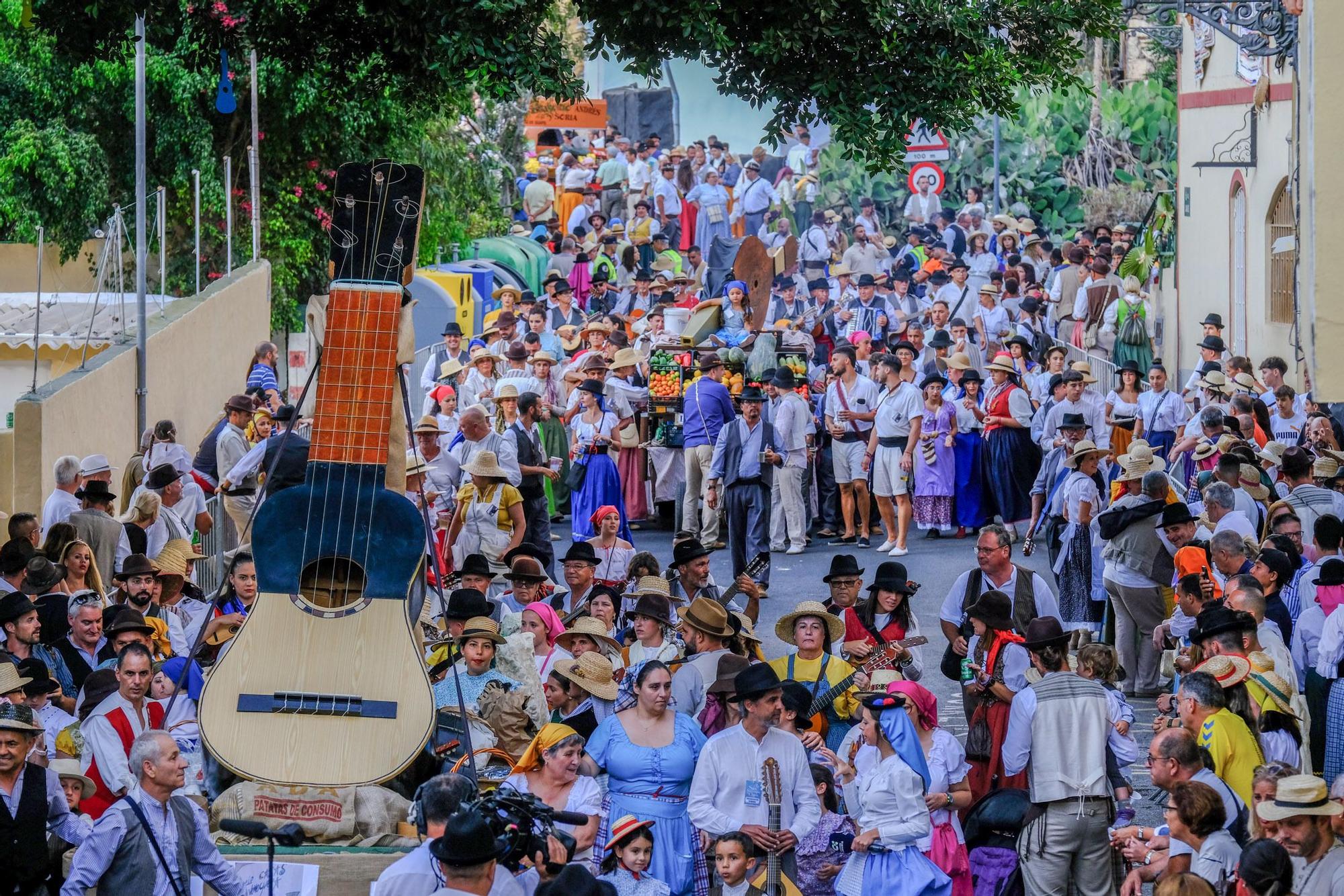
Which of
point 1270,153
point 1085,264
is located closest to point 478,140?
point 1085,264

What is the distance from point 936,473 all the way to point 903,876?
10604 millimetres

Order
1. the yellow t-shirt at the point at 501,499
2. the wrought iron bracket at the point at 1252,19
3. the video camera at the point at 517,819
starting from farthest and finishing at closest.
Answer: the wrought iron bracket at the point at 1252,19 → the yellow t-shirt at the point at 501,499 → the video camera at the point at 517,819

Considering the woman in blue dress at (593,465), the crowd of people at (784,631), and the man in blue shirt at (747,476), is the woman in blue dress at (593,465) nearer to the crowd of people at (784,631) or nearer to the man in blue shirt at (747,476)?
the crowd of people at (784,631)

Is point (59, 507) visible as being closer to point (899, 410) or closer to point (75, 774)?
point (75, 774)

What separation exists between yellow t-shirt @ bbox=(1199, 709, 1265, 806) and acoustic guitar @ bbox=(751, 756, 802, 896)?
2.02 m

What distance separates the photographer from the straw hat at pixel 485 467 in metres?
14.8

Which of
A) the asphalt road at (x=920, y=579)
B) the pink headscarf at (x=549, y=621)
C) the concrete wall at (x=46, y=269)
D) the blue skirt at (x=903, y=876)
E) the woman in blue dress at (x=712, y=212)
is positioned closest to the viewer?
the blue skirt at (x=903, y=876)

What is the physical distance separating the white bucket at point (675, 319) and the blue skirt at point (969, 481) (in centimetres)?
369

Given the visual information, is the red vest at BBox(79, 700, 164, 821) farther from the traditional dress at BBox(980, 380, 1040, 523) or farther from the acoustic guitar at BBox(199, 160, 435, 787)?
the traditional dress at BBox(980, 380, 1040, 523)

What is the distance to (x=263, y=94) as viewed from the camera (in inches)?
952

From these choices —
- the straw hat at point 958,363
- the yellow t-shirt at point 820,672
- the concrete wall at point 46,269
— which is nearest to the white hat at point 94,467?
the yellow t-shirt at point 820,672

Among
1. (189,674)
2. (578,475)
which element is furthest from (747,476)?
(189,674)

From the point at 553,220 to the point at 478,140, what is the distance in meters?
3.42

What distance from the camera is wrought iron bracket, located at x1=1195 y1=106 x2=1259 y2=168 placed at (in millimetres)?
23219
